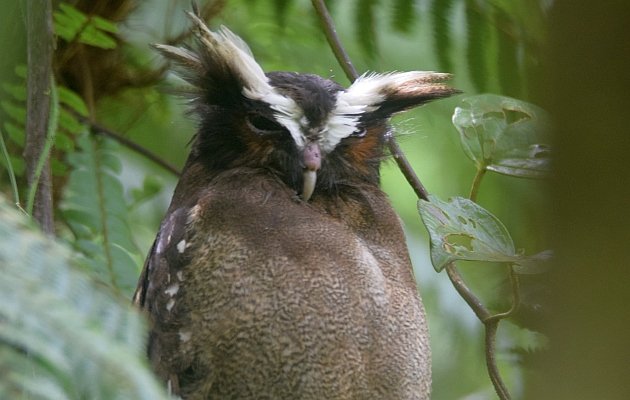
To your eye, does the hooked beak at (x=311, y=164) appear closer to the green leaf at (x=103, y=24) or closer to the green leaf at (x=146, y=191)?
the green leaf at (x=103, y=24)

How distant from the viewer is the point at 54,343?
1.12 m

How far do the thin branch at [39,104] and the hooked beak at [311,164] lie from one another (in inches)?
25.9

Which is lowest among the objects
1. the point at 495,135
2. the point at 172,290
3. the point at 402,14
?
the point at 172,290

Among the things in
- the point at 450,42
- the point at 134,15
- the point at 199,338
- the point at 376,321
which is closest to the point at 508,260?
the point at 376,321

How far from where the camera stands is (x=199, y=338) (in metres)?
2.53

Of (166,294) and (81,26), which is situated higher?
(81,26)

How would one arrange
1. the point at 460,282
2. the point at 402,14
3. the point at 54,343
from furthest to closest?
the point at 402,14 → the point at 460,282 → the point at 54,343

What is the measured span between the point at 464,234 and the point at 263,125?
1.91 ft

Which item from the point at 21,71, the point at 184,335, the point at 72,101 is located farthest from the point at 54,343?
the point at 72,101

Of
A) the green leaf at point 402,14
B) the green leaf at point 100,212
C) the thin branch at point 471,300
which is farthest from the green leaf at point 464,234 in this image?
the green leaf at point 100,212

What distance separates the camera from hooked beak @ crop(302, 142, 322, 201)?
8.48 feet

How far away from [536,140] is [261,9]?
114 centimetres

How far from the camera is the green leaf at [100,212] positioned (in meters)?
3.04

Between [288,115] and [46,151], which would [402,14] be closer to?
[288,115]
